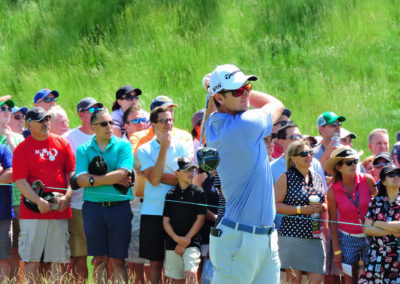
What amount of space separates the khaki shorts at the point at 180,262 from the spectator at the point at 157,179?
23 centimetres

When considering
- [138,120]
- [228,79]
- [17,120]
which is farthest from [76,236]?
[228,79]

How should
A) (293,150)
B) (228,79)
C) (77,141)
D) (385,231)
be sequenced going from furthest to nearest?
(77,141)
(293,150)
(385,231)
(228,79)

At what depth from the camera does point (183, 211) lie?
829cm

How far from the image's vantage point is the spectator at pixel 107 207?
27.7 feet

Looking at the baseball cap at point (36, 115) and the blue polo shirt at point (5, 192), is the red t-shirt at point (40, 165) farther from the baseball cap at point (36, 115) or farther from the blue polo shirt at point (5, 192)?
the blue polo shirt at point (5, 192)

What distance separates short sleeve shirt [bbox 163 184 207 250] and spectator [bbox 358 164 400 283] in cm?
180

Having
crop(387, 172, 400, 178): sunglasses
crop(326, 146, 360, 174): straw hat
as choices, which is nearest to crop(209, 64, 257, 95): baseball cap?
crop(387, 172, 400, 178): sunglasses

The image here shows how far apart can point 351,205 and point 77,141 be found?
3433mm

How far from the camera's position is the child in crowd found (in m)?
8.23

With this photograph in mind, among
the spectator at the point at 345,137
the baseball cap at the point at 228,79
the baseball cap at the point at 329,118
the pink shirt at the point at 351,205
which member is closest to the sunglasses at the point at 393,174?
the pink shirt at the point at 351,205

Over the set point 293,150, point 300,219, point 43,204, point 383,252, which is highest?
point 293,150

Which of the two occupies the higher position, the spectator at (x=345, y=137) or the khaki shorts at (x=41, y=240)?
the spectator at (x=345, y=137)

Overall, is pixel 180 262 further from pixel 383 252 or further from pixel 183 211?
pixel 383 252

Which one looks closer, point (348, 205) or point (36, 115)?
point (348, 205)
